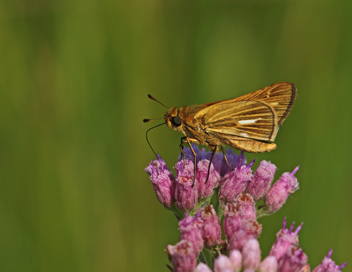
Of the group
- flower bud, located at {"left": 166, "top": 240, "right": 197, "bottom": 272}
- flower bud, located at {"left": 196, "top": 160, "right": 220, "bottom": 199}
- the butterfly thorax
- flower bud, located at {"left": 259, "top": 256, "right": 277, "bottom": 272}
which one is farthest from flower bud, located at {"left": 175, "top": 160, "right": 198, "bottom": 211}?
flower bud, located at {"left": 259, "top": 256, "right": 277, "bottom": 272}

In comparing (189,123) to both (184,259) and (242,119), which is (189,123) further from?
(184,259)

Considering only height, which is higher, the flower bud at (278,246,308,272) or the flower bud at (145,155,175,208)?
the flower bud at (145,155,175,208)

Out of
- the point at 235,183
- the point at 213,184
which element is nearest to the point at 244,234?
the point at 235,183

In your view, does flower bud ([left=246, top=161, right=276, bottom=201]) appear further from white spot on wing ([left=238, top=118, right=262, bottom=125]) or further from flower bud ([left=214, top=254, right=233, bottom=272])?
flower bud ([left=214, top=254, right=233, bottom=272])

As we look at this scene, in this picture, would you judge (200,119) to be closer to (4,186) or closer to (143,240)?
(143,240)

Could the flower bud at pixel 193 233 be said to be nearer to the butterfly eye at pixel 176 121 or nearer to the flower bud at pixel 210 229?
the flower bud at pixel 210 229

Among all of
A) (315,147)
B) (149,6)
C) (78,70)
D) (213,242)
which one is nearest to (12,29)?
(78,70)

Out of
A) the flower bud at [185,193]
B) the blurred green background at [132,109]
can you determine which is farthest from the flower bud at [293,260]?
the blurred green background at [132,109]
